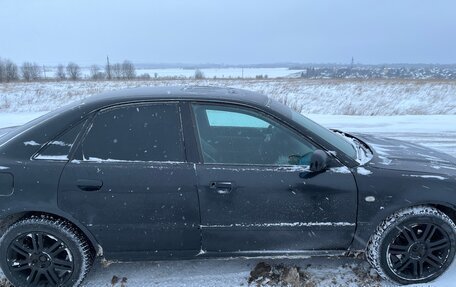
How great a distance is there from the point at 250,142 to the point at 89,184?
4.31ft

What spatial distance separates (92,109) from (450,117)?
10804 millimetres

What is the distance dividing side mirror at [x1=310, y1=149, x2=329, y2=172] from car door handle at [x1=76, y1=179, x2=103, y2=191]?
1584 mm

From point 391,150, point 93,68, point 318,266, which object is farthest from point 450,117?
point 93,68

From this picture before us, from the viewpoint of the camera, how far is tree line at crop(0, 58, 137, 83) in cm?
4190

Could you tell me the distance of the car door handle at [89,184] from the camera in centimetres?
263

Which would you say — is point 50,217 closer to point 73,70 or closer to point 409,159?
point 409,159

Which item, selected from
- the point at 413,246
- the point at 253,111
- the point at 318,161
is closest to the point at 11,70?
the point at 253,111

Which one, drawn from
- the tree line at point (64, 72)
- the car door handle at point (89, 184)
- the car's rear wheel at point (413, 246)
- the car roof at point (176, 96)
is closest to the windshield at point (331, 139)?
the car roof at point (176, 96)

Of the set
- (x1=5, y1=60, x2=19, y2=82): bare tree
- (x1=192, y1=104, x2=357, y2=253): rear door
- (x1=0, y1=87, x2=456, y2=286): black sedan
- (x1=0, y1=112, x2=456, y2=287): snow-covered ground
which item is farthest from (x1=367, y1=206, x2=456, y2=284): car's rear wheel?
(x1=5, y1=60, x2=19, y2=82): bare tree

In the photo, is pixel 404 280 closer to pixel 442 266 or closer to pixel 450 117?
pixel 442 266

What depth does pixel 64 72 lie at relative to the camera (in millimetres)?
51281

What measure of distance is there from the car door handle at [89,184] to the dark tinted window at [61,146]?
0.23 meters

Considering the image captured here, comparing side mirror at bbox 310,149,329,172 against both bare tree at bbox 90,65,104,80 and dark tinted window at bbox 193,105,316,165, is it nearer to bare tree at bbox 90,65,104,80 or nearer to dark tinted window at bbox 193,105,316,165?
dark tinted window at bbox 193,105,316,165

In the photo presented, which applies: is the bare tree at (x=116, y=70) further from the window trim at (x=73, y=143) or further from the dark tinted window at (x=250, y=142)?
the dark tinted window at (x=250, y=142)
